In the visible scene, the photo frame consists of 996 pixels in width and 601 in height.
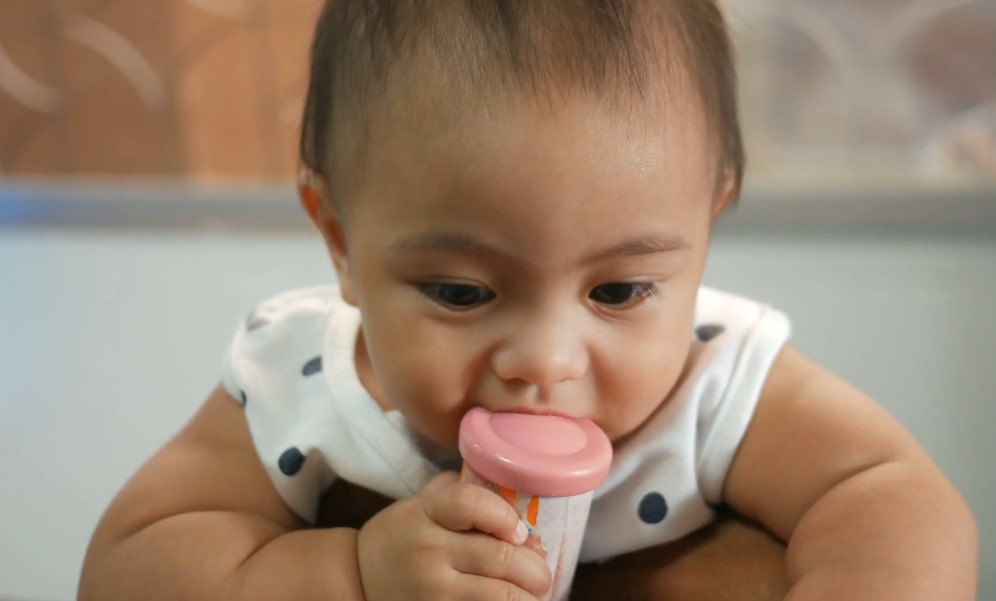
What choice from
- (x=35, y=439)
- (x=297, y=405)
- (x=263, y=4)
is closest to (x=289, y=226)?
(x=263, y=4)

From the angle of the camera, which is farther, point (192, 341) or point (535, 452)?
point (192, 341)

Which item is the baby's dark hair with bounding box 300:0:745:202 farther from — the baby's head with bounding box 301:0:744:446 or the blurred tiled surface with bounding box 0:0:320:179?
the blurred tiled surface with bounding box 0:0:320:179

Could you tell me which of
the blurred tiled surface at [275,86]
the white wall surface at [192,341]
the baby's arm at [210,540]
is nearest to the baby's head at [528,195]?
the baby's arm at [210,540]

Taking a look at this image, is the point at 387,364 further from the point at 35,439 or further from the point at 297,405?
the point at 35,439

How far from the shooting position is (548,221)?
53 cm

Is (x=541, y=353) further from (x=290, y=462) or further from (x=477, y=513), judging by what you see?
(x=290, y=462)

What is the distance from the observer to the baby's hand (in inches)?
20.9

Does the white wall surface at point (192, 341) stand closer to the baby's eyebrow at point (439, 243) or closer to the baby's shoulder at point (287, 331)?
the baby's shoulder at point (287, 331)

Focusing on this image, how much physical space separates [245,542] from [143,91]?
1446mm

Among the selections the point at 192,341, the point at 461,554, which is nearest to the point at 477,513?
the point at 461,554

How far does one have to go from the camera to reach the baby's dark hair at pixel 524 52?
21.4 inches

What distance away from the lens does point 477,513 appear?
531 mm

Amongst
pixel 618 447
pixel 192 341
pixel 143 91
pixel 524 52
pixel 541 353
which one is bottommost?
pixel 192 341

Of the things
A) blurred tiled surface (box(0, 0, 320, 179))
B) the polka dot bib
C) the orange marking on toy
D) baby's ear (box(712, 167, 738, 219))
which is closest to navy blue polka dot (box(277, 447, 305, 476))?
the polka dot bib
